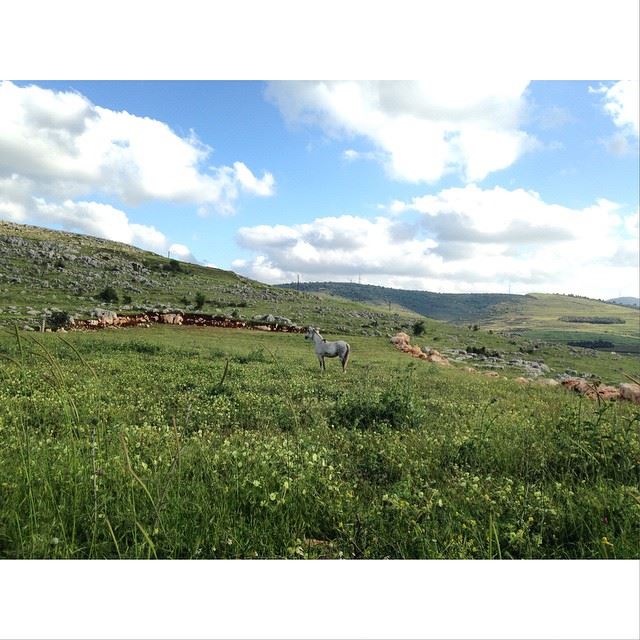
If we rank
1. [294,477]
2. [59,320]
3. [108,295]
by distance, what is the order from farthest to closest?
[108,295] → [59,320] → [294,477]

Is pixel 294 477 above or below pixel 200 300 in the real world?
below

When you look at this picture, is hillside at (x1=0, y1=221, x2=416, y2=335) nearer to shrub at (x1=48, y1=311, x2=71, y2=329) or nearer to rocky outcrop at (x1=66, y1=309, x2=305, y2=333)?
shrub at (x1=48, y1=311, x2=71, y2=329)

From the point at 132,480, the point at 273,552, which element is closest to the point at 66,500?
the point at 132,480

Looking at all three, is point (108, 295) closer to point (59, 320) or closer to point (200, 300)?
point (200, 300)

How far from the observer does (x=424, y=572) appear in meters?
2.95

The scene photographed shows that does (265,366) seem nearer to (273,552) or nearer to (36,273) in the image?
(273,552)

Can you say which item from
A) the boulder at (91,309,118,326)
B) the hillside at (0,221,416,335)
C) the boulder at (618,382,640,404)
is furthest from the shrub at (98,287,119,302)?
the boulder at (618,382,640,404)

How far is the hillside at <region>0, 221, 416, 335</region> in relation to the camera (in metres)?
14.7

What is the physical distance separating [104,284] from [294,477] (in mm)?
21043

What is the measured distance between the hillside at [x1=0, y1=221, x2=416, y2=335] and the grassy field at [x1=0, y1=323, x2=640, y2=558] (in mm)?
6776

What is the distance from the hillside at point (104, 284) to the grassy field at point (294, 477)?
Result: 6.78 m

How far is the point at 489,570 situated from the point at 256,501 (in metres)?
1.95

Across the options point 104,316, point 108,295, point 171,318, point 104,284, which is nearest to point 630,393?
point 171,318

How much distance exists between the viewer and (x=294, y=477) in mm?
4266
